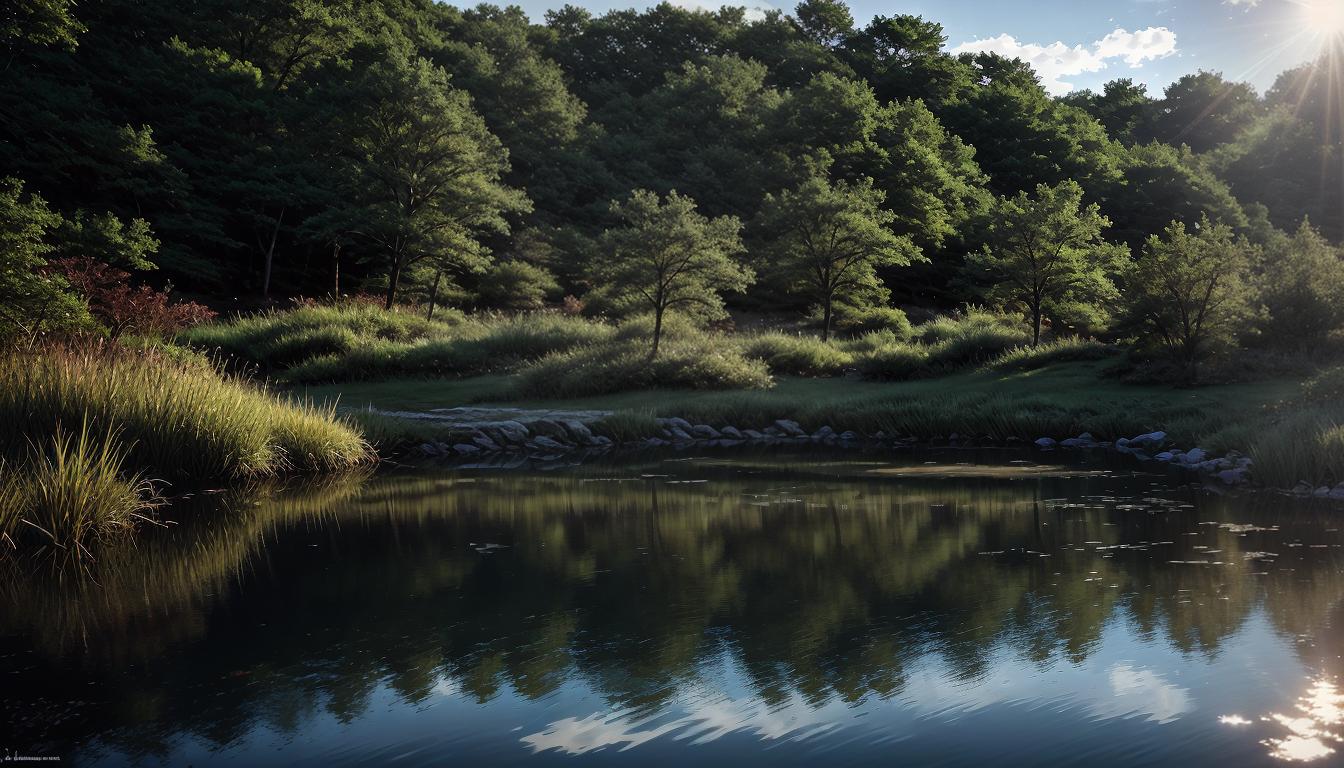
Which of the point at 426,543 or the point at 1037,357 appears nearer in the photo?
the point at 426,543

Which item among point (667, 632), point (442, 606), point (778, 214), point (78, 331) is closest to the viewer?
point (667, 632)

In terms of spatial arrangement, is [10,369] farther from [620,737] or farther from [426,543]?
[620,737]

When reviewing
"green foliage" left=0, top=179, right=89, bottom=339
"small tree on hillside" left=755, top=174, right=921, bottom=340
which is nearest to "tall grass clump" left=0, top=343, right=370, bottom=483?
"green foliage" left=0, top=179, right=89, bottom=339

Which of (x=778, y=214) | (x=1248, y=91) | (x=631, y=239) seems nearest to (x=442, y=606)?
(x=631, y=239)

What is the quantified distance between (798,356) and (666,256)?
424 cm

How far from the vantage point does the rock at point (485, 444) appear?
15.1m

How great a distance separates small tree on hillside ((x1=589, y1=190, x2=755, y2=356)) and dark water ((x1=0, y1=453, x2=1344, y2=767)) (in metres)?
13.6

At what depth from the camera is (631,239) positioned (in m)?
21.8

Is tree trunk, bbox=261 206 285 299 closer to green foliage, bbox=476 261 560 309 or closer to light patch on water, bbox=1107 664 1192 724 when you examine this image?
green foliage, bbox=476 261 560 309

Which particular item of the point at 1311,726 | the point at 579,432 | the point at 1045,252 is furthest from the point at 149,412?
the point at 1045,252

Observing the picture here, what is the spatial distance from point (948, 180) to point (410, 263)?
84.3 ft

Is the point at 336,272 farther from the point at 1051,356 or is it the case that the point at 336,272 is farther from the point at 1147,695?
the point at 1147,695

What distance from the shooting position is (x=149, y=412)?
1007cm

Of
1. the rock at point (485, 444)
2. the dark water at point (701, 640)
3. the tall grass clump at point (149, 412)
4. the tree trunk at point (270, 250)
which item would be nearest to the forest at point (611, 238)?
the tall grass clump at point (149, 412)
